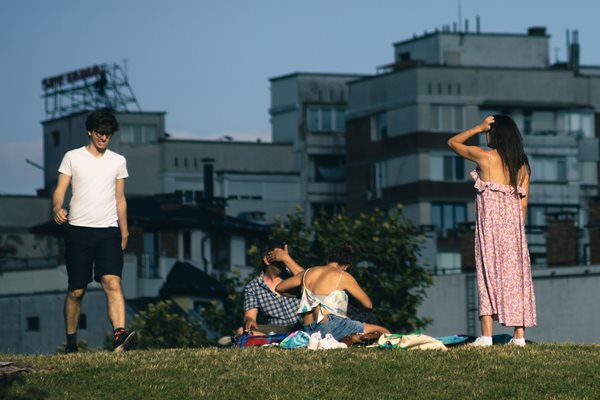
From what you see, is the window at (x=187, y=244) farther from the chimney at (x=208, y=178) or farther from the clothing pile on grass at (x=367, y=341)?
the clothing pile on grass at (x=367, y=341)

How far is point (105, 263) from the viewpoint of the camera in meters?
25.5

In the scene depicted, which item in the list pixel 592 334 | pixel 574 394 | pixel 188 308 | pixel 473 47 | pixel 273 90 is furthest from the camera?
pixel 273 90

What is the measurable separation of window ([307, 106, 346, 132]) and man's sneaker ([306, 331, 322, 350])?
120891 mm

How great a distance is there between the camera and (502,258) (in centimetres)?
2534

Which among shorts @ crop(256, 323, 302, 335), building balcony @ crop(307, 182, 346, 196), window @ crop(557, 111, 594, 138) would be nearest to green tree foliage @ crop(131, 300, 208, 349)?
shorts @ crop(256, 323, 302, 335)

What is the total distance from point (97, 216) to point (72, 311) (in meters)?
1.28

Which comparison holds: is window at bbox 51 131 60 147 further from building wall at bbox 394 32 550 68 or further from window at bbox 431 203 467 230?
window at bbox 431 203 467 230

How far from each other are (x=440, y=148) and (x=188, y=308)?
33.0 metres

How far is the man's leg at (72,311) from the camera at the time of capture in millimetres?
25656

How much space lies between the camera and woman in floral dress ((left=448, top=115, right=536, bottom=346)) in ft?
82.9

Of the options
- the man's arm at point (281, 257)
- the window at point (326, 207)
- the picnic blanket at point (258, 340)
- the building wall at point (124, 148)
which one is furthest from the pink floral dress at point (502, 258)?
the building wall at point (124, 148)

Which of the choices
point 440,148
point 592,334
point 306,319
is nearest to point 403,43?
point 440,148

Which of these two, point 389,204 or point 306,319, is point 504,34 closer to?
point 389,204

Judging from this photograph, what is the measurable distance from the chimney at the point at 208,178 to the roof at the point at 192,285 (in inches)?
1138
